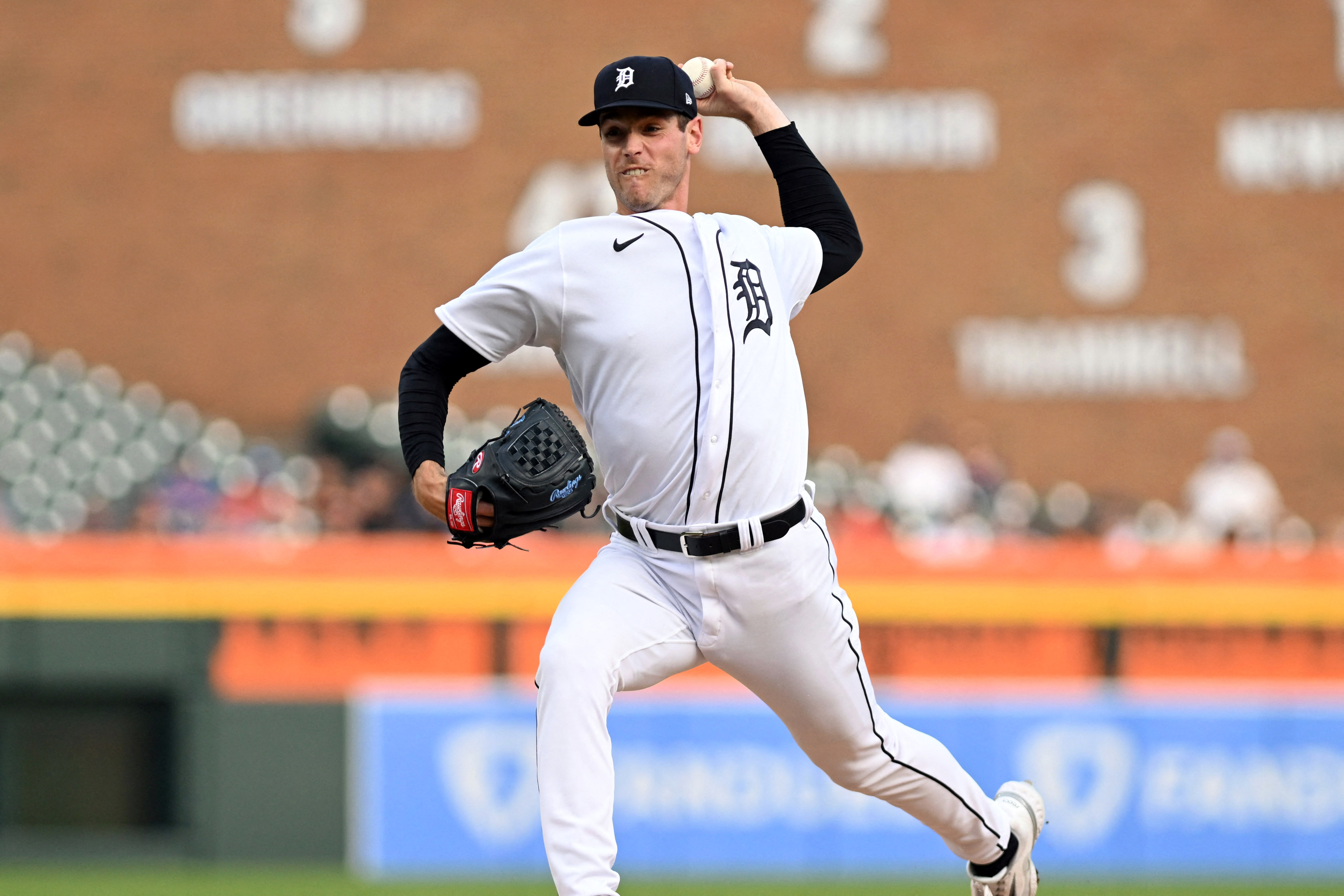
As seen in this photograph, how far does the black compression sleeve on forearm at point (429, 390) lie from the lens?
361 centimetres

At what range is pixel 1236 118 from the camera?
14469mm

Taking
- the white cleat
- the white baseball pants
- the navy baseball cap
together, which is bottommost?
the white cleat

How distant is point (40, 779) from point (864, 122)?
8833mm

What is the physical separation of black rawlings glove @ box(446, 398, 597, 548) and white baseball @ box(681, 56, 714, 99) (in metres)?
0.82

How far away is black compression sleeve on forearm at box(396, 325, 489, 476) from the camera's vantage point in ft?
11.8

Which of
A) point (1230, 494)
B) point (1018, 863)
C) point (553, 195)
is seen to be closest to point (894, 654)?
point (1018, 863)

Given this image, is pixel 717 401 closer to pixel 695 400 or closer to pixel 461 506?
pixel 695 400

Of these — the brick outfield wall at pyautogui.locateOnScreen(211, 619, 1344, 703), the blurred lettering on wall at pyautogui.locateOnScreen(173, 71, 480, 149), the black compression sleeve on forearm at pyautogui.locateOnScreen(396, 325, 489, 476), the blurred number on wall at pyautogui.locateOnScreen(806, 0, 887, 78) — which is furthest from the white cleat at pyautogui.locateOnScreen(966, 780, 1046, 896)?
the blurred lettering on wall at pyautogui.locateOnScreen(173, 71, 480, 149)

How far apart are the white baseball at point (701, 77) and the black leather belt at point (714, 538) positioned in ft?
3.20

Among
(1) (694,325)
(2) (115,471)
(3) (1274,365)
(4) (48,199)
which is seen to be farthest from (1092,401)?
(1) (694,325)

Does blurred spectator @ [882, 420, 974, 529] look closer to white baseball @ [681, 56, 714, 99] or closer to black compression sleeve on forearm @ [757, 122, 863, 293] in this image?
black compression sleeve on forearm @ [757, 122, 863, 293]

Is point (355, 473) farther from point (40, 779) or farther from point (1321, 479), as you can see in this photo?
point (1321, 479)

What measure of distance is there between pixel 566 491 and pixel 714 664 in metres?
0.50

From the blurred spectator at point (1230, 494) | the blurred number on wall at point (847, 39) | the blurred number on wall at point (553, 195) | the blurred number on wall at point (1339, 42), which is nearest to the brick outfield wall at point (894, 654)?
the blurred spectator at point (1230, 494)
